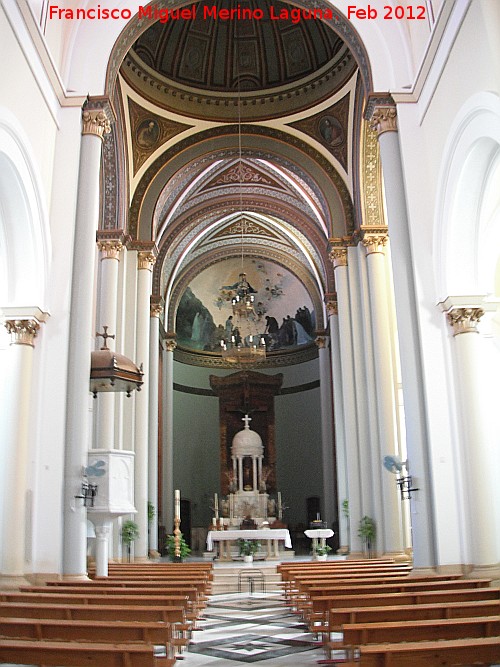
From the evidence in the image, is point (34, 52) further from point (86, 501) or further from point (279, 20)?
point (279, 20)

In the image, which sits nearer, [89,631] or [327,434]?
[89,631]

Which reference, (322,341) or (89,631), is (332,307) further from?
(89,631)

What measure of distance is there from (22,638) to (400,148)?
7.50m

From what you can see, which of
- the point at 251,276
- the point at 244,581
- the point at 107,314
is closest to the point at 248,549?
the point at 244,581

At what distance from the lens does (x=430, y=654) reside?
365 centimetres

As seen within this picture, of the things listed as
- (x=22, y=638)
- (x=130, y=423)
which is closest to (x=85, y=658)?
(x=22, y=638)

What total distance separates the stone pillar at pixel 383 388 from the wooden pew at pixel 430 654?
793 cm

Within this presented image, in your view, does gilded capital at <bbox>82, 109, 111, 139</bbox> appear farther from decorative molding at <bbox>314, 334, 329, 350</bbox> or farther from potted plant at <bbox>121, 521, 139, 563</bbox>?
decorative molding at <bbox>314, 334, 329, 350</bbox>

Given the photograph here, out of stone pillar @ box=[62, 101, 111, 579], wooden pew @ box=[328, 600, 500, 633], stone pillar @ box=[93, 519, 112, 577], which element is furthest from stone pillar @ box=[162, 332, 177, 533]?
wooden pew @ box=[328, 600, 500, 633]

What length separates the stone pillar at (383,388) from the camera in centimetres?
1151

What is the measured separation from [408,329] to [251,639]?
4.09m

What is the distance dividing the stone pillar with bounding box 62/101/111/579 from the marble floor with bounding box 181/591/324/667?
5.66ft

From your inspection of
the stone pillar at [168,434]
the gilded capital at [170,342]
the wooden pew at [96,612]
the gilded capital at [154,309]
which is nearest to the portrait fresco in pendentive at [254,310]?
the gilded capital at [170,342]

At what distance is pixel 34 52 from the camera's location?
8.05 m
